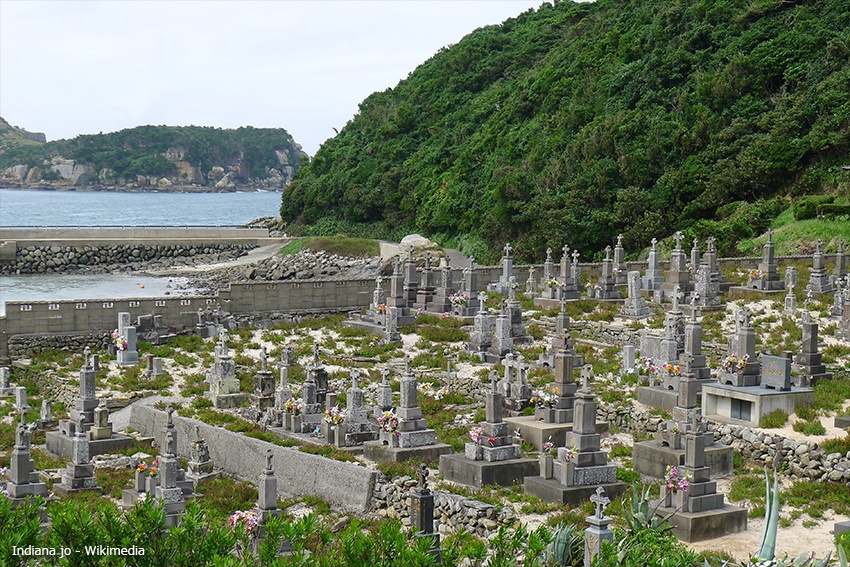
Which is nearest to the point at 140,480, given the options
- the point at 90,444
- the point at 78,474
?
the point at 78,474

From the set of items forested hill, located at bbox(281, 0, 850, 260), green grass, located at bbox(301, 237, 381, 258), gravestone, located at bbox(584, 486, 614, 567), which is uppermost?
forested hill, located at bbox(281, 0, 850, 260)

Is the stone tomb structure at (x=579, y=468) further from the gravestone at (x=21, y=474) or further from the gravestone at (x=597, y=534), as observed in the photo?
the gravestone at (x=21, y=474)

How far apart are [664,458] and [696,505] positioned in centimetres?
223

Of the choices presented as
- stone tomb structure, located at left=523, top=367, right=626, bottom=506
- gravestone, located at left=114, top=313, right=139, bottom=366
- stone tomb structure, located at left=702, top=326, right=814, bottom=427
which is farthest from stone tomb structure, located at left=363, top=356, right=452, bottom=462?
gravestone, located at left=114, top=313, right=139, bottom=366

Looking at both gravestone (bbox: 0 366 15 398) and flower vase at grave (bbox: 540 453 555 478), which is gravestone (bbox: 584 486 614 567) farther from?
gravestone (bbox: 0 366 15 398)

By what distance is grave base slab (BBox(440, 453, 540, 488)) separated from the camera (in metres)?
19.2

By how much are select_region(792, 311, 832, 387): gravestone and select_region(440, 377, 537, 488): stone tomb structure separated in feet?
25.8

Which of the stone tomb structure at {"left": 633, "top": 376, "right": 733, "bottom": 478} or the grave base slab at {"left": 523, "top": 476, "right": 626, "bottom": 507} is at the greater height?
the stone tomb structure at {"left": 633, "top": 376, "right": 733, "bottom": 478}

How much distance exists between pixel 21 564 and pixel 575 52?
64.5 metres

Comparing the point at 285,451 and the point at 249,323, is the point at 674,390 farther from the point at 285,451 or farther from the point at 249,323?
the point at 249,323

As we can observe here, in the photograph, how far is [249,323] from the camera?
3669 centimetres

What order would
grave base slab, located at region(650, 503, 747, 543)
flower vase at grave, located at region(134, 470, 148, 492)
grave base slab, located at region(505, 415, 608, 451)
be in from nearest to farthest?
1. grave base slab, located at region(650, 503, 747, 543)
2. flower vase at grave, located at region(134, 470, 148, 492)
3. grave base slab, located at region(505, 415, 608, 451)

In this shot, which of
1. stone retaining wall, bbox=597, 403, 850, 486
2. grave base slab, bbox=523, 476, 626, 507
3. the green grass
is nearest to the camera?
grave base slab, bbox=523, 476, 626, 507

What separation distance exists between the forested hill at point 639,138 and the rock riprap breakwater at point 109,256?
830 centimetres
